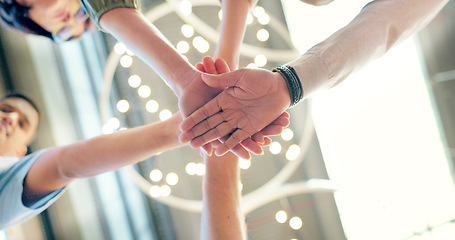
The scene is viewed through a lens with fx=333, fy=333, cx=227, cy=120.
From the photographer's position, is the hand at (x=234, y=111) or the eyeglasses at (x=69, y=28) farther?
the eyeglasses at (x=69, y=28)

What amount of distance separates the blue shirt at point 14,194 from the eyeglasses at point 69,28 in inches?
26.9

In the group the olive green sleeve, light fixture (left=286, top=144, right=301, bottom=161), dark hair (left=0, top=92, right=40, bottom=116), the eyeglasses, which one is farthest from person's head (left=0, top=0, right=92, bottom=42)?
light fixture (left=286, top=144, right=301, bottom=161)

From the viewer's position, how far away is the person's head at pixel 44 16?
1355 millimetres

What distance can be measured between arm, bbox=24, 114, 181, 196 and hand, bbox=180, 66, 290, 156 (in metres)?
0.12

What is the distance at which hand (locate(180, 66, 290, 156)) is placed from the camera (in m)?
0.93

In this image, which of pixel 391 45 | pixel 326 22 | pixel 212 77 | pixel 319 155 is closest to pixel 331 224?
pixel 319 155

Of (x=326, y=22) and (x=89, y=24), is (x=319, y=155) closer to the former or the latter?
(x=326, y=22)

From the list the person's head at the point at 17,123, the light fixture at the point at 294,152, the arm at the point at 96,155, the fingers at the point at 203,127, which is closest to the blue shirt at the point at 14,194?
the arm at the point at 96,155

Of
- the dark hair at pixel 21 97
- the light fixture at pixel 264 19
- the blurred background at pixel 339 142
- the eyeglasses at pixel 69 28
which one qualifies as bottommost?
the blurred background at pixel 339 142

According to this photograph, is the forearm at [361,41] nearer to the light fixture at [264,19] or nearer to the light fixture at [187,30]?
the light fixture at [264,19]

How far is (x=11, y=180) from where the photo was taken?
960 mm

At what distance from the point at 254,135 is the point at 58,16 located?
101 cm

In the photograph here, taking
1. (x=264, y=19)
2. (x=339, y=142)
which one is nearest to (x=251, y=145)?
(x=264, y=19)

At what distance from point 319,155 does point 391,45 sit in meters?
1.26
